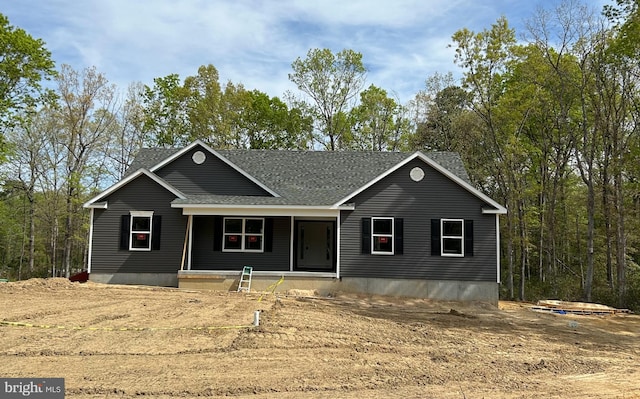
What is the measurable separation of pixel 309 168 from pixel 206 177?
465 centimetres

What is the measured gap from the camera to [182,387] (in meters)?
5.90

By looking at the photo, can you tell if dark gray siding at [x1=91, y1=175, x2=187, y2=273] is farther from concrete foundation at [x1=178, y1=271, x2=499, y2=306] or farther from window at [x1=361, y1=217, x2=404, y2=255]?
window at [x1=361, y1=217, x2=404, y2=255]

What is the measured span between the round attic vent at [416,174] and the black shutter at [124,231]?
1077 cm

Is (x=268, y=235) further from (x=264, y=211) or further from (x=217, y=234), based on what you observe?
(x=217, y=234)

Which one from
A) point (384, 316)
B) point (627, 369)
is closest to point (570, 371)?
point (627, 369)

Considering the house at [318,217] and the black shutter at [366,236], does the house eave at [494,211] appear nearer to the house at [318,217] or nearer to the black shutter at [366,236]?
the house at [318,217]

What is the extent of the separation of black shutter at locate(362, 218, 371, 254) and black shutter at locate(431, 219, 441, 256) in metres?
2.32

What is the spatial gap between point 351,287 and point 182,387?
11460 mm

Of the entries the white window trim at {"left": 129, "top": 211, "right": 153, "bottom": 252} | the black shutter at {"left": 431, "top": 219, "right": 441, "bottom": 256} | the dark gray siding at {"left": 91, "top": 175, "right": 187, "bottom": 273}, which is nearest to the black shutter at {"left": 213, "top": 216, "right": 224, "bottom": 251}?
the dark gray siding at {"left": 91, "top": 175, "right": 187, "bottom": 273}

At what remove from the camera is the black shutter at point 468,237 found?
17141 mm

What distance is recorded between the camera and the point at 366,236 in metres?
17.3

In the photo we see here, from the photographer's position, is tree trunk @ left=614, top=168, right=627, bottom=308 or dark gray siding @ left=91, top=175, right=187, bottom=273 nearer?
dark gray siding @ left=91, top=175, right=187, bottom=273

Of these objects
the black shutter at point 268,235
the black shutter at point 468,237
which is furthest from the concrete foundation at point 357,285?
the black shutter at point 268,235

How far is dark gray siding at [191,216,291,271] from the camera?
1786 centimetres
